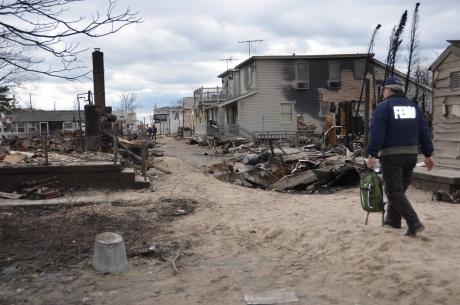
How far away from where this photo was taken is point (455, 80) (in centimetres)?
1142

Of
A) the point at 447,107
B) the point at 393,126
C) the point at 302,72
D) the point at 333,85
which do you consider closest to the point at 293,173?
the point at 447,107

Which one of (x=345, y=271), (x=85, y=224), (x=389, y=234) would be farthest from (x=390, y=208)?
(x=85, y=224)

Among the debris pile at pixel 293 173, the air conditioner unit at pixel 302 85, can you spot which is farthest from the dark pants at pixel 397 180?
the air conditioner unit at pixel 302 85

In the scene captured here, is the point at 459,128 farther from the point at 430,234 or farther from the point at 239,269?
the point at 239,269

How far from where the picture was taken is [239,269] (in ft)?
17.4

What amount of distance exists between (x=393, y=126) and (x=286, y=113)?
90.6 ft

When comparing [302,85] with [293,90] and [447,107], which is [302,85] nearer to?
[293,90]

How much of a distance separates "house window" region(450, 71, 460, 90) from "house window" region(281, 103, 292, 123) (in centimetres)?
2115

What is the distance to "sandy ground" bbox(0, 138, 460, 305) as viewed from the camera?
4.27m

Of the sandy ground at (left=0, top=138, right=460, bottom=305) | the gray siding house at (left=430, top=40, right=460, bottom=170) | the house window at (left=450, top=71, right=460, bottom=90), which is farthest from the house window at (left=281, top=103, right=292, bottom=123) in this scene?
the sandy ground at (left=0, top=138, right=460, bottom=305)

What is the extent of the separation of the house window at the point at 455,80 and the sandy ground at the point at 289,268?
16.6 feet

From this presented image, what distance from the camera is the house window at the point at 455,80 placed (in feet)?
37.1

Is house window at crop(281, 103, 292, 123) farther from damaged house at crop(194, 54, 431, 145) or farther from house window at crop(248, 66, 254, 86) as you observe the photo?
house window at crop(248, 66, 254, 86)

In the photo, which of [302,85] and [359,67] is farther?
[359,67]
